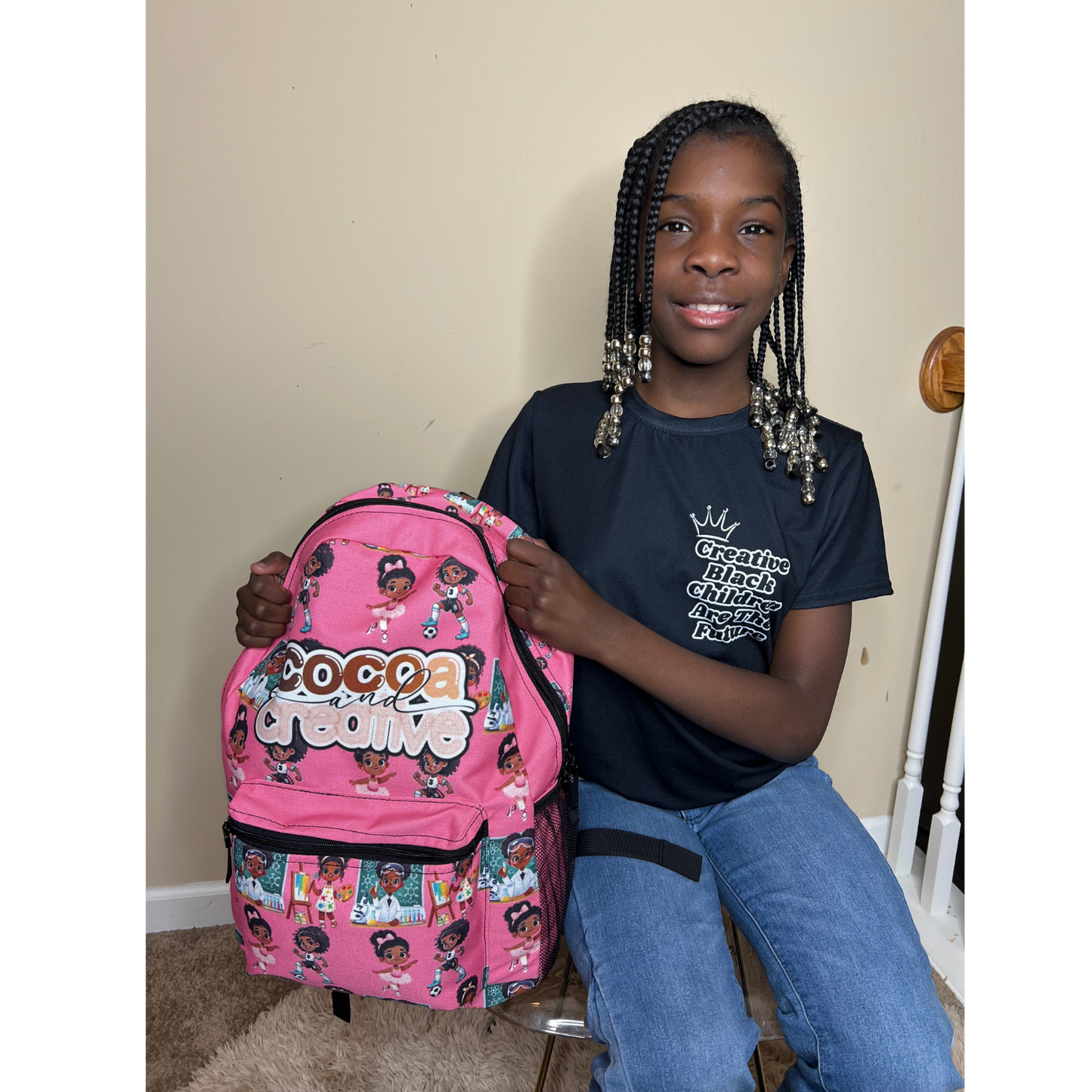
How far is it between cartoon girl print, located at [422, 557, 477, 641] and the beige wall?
0.45 metres

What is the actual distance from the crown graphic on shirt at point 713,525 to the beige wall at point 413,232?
16.1 inches

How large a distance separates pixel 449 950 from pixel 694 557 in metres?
0.44

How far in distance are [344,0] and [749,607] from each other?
0.90m

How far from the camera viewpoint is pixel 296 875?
26.8 inches

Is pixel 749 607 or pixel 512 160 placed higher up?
pixel 512 160

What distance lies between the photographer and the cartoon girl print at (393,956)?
2.20 feet

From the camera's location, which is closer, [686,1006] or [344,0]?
[686,1006]

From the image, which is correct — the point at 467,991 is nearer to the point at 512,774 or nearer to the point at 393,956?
the point at 393,956

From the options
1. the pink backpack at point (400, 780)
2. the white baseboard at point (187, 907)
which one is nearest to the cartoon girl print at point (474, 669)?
the pink backpack at point (400, 780)

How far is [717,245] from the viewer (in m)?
0.82
